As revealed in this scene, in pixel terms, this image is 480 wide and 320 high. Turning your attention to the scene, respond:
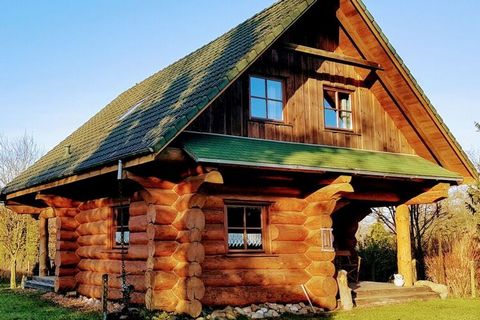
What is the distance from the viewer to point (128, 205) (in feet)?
40.6

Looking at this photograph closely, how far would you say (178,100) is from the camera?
11.4 metres

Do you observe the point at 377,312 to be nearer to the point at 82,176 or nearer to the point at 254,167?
the point at 254,167

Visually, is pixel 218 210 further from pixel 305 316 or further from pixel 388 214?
pixel 388 214

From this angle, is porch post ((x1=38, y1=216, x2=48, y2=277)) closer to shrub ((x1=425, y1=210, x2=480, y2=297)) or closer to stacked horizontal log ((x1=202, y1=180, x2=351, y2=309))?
stacked horizontal log ((x1=202, y1=180, x2=351, y2=309))

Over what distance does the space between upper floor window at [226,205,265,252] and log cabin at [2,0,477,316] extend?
0.03 metres

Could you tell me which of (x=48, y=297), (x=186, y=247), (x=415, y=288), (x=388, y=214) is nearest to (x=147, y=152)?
(x=186, y=247)

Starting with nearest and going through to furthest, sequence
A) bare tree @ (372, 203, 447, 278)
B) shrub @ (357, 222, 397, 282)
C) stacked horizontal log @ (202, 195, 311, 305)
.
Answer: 1. stacked horizontal log @ (202, 195, 311, 305)
2. shrub @ (357, 222, 397, 282)
3. bare tree @ (372, 203, 447, 278)

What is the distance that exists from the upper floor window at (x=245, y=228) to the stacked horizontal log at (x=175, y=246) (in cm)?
120

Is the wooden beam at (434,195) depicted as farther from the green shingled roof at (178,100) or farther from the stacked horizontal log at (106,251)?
the stacked horizontal log at (106,251)

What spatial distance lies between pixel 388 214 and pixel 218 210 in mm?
18282

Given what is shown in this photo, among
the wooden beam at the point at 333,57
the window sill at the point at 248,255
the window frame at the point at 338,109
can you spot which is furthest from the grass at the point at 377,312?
the wooden beam at the point at 333,57

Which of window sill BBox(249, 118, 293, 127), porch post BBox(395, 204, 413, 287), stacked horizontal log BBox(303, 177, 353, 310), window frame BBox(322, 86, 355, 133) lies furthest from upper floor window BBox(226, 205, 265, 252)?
porch post BBox(395, 204, 413, 287)

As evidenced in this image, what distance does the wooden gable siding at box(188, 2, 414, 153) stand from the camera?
11.8 meters

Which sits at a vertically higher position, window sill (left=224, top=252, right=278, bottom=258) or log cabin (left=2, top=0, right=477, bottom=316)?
log cabin (left=2, top=0, right=477, bottom=316)
